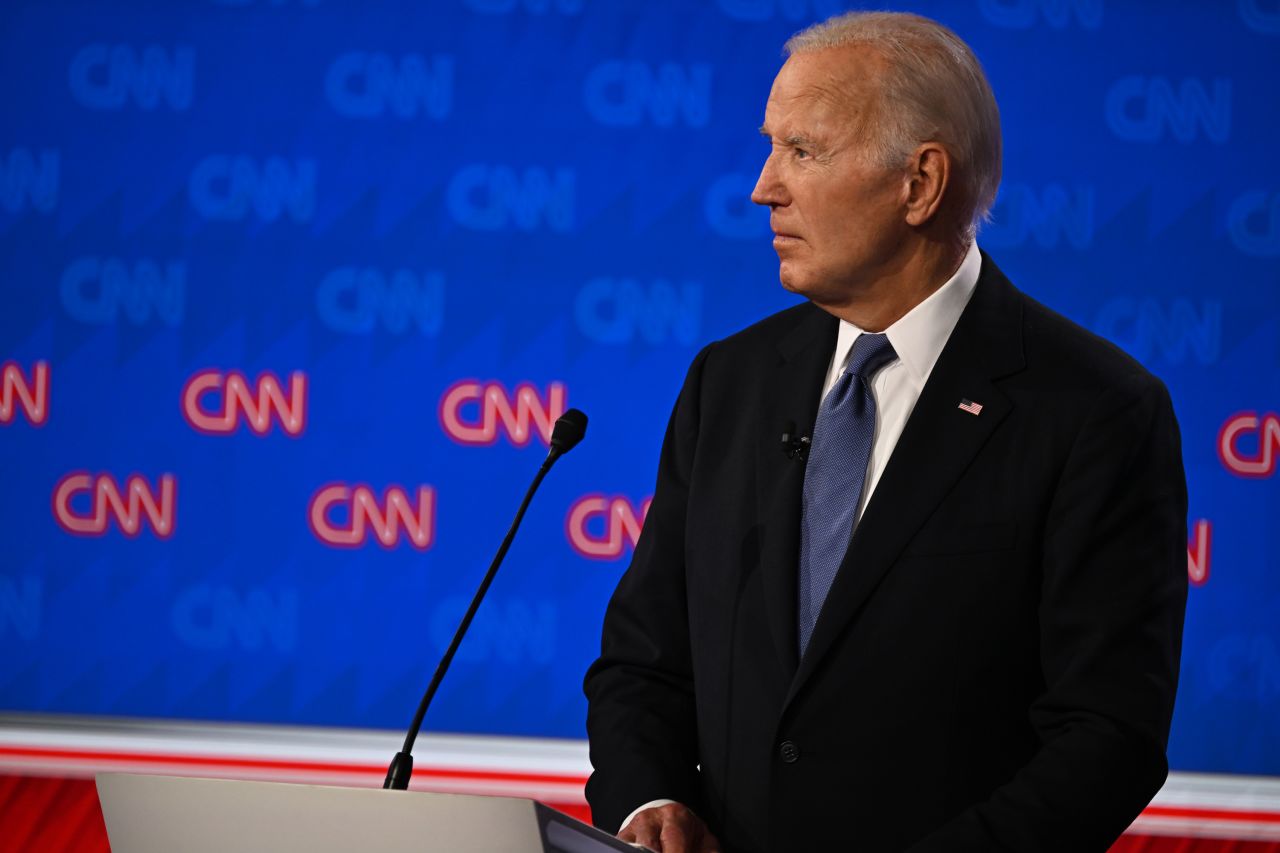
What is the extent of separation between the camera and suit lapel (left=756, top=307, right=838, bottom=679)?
1558 millimetres

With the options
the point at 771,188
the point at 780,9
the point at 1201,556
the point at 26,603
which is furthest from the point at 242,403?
the point at 1201,556

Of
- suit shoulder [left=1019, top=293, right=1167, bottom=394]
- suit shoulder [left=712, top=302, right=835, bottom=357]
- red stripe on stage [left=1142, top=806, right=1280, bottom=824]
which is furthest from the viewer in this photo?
red stripe on stage [left=1142, top=806, right=1280, bottom=824]

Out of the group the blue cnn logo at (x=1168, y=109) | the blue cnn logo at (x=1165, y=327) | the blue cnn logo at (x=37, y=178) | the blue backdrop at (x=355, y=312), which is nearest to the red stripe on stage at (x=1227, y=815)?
the blue cnn logo at (x=1165, y=327)

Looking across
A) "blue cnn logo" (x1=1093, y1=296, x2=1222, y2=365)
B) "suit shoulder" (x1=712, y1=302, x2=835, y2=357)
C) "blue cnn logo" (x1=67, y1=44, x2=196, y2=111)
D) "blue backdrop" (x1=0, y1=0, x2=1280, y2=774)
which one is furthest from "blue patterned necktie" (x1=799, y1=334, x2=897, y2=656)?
"blue cnn logo" (x1=67, y1=44, x2=196, y2=111)

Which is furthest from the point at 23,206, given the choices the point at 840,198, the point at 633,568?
the point at 840,198

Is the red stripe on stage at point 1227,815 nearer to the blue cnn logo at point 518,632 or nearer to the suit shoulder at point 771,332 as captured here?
the blue cnn logo at point 518,632

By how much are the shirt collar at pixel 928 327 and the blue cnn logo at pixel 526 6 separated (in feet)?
4.78

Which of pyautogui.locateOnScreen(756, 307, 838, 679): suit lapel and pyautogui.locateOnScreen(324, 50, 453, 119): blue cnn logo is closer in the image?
pyautogui.locateOnScreen(756, 307, 838, 679): suit lapel

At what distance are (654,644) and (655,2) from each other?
1.60 metres

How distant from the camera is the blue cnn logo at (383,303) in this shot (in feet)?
9.43

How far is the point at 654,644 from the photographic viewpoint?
1.72 m

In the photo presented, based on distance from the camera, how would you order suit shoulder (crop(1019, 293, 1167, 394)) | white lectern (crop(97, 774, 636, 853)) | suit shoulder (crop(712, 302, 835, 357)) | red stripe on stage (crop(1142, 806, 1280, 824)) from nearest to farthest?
white lectern (crop(97, 774, 636, 853))
suit shoulder (crop(1019, 293, 1167, 394))
suit shoulder (crop(712, 302, 835, 357))
red stripe on stage (crop(1142, 806, 1280, 824))

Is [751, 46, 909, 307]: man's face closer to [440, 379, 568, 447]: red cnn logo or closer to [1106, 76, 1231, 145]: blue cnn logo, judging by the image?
[440, 379, 568, 447]: red cnn logo

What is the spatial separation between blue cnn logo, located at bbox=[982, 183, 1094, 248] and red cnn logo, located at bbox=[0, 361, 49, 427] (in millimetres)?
1930
